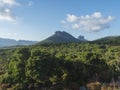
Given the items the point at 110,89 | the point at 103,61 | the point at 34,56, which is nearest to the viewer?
the point at 110,89

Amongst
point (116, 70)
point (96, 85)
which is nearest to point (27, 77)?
point (96, 85)

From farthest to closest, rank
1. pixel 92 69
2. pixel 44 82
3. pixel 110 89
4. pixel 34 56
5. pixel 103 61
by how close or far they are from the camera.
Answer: pixel 103 61 < pixel 92 69 < pixel 34 56 < pixel 44 82 < pixel 110 89

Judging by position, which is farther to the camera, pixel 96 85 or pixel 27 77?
pixel 27 77

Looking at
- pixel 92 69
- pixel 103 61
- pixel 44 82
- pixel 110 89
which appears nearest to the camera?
pixel 110 89

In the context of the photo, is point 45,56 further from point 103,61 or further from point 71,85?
point 103,61

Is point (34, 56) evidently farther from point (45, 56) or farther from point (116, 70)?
point (116, 70)

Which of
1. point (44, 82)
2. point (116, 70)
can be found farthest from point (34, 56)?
point (116, 70)

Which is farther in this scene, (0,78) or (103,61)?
(103,61)

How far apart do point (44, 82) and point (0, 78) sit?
889 centimetres

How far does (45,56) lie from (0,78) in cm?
915

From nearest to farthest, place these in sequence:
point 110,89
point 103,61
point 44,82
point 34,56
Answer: point 110,89, point 44,82, point 34,56, point 103,61

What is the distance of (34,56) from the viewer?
4928 centimetres

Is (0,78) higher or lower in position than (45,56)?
lower

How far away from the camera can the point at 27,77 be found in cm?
4694
